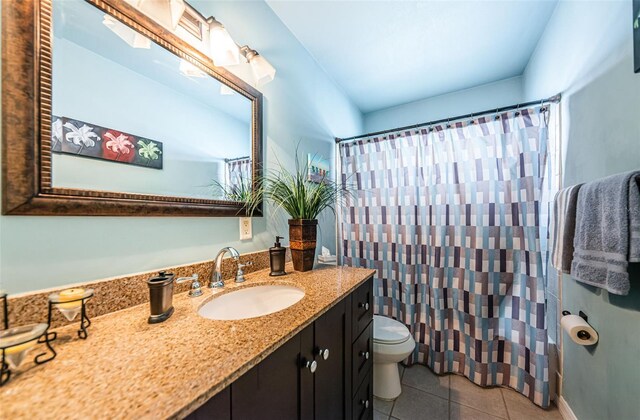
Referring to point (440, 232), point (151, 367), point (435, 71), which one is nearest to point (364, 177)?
point (440, 232)

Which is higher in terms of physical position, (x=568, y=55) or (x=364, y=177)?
(x=568, y=55)

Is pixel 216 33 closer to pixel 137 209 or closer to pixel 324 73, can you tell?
pixel 137 209

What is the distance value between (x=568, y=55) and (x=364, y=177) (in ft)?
4.47

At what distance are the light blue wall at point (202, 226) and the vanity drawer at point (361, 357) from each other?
2.30 feet

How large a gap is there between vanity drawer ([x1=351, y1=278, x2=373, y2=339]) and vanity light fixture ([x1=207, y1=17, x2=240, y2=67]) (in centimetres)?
122

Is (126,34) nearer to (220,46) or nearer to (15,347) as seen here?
(220,46)

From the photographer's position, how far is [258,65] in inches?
48.0

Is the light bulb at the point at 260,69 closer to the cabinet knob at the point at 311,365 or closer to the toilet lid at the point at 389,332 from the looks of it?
the cabinet knob at the point at 311,365

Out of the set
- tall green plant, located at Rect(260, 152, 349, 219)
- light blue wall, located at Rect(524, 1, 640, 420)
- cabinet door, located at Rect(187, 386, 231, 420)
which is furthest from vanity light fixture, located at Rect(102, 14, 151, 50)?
light blue wall, located at Rect(524, 1, 640, 420)

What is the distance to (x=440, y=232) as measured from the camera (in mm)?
1694

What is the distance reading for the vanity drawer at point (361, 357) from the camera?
3.38 feet

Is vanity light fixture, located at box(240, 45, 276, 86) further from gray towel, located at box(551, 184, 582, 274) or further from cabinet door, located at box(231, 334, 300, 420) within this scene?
gray towel, located at box(551, 184, 582, 274)

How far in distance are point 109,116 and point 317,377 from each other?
109 centimetres

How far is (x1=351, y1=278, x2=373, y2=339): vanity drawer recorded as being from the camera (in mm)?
1040
